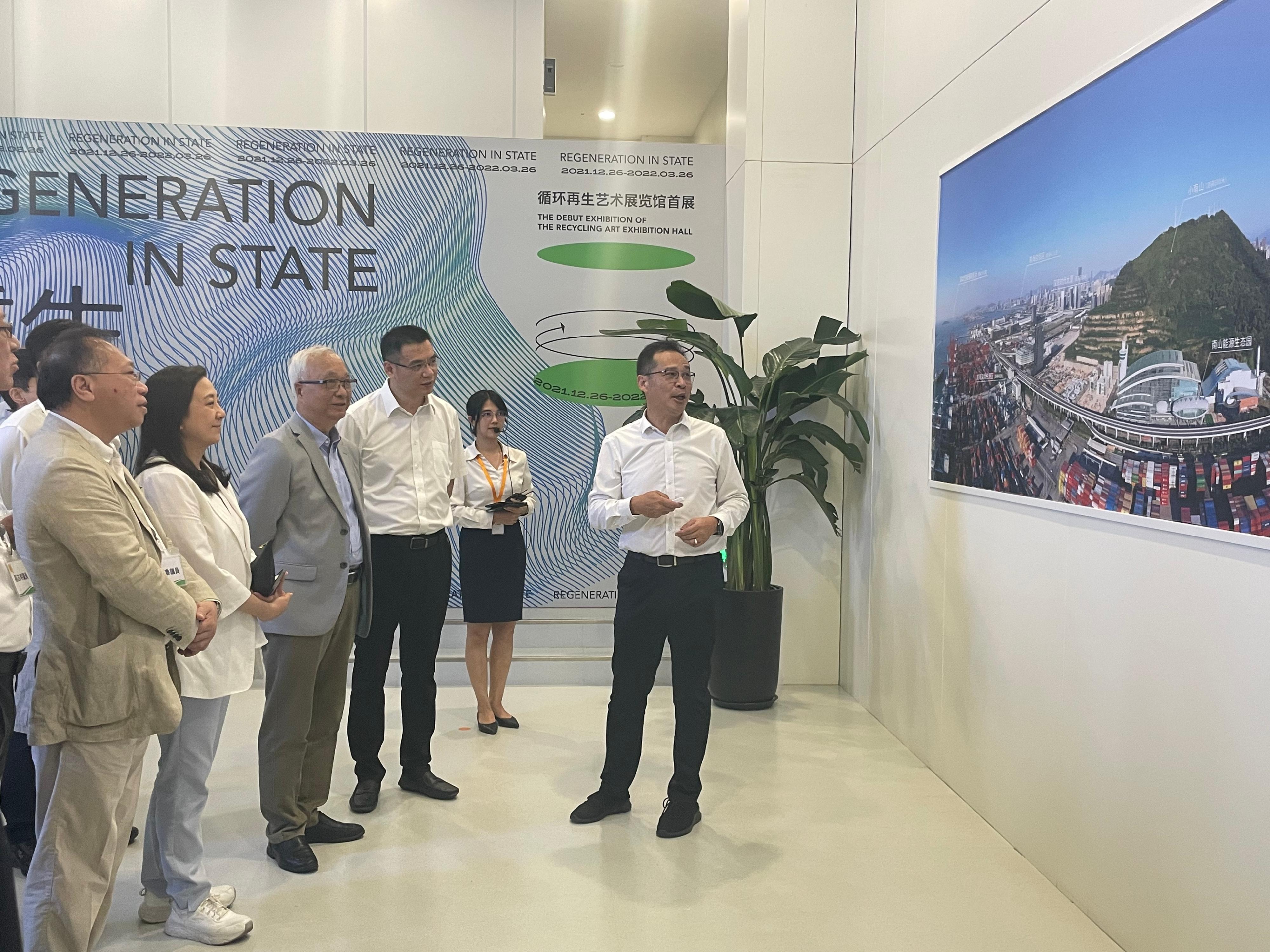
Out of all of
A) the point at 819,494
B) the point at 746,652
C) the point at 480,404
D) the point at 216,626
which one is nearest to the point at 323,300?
the point at 480,404

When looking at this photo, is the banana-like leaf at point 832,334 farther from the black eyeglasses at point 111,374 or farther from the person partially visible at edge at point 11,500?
the black eyeglasses at point 111,374

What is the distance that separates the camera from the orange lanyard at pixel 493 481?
468 cm

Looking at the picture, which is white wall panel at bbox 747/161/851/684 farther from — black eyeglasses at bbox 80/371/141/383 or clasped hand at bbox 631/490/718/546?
black eyeglasses at bbox 80/371/141/383

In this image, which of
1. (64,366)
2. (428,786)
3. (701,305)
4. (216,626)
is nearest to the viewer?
(64,366)

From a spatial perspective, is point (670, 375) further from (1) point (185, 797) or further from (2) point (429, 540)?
(1) point (185, 797)

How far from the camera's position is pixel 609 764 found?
3.66m

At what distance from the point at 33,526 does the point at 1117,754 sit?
2.85m

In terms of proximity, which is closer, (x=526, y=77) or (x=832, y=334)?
(x=832, y=334)

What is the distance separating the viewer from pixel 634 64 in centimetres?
979

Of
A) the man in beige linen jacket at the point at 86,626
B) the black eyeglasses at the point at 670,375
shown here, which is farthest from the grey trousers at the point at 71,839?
the black eyeglasses at the point at 670,375

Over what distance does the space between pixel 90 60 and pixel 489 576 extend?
4.34m

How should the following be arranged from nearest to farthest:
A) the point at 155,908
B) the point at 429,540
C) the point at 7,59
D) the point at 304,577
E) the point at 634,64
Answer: the point at 155,908 < the point at 304,577 < the point at 429,540 < the point at 7,59 < the point at 634,64

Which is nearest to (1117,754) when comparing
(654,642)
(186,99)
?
(654,642)

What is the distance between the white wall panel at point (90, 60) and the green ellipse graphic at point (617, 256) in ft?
8.67
